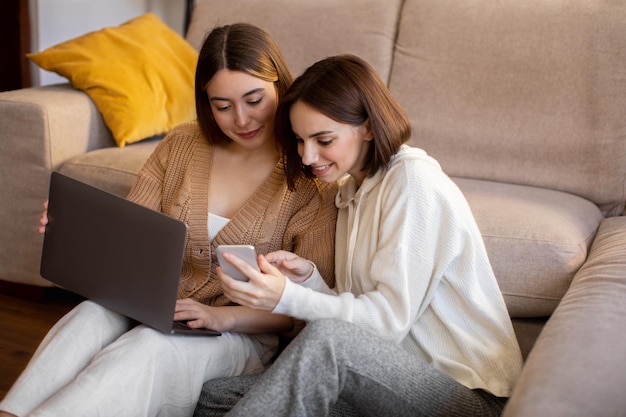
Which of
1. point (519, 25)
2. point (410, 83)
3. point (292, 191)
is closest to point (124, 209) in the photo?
point (292, 191)

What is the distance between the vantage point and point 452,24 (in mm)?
2279

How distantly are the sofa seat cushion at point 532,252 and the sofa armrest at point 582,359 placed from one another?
0.24m

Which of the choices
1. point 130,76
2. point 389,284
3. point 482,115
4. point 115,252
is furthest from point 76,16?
point 389,284

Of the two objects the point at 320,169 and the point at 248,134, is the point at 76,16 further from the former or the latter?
the point at 320,169

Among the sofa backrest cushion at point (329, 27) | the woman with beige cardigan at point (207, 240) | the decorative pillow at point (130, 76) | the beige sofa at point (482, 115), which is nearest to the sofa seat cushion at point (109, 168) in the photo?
the beige sofa at point (482, 115)

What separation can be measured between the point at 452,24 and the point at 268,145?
0.89 m

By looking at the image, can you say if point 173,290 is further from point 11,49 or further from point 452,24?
point 11,49

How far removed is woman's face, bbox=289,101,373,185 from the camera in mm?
1395

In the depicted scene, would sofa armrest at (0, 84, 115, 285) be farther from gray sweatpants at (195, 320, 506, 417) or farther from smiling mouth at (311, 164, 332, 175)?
gray sweatpants at (195, 320, 506, 417)

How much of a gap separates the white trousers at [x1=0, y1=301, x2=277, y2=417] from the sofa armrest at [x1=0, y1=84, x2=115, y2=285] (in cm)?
86

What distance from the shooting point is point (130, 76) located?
93.8 inches

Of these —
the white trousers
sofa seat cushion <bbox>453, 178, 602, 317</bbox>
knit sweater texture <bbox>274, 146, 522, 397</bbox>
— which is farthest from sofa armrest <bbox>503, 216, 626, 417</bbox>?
the white trousers

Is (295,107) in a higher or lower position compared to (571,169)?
higher

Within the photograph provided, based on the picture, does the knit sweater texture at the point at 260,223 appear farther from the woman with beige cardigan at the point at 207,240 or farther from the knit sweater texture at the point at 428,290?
the knit sweater texture at the point at 428,290
